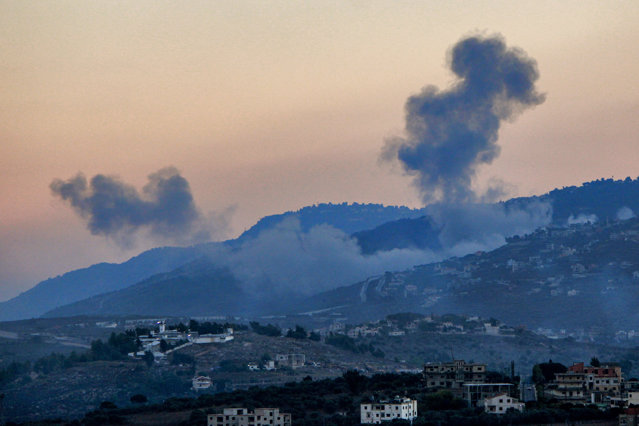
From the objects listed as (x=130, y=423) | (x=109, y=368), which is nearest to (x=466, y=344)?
(x=109, y=368)

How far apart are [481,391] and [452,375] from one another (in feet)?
23.6

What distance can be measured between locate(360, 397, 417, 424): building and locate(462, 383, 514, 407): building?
5.16 m

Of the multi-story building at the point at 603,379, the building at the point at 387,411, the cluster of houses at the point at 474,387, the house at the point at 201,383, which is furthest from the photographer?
the house at the point at 201,383

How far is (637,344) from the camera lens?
16750 centimetres

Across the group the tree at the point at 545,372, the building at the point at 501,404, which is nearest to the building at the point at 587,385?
the tree at the point at 545,372

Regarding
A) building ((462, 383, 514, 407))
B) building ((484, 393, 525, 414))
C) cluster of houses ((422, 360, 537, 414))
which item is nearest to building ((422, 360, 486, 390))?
cluster of houses ((422, 360, 537, 414))

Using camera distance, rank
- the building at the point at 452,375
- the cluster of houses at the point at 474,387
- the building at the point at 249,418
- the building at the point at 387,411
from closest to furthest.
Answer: the building at the point at 387,411 < the building at the point at 249,418 < the cluster of houses at the point at 474,387 < the building at the point at 452,375

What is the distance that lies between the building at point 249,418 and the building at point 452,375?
13.9m

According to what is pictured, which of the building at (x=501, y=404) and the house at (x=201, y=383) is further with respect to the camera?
the house at (x=201, y=383)

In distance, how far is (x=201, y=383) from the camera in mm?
113750

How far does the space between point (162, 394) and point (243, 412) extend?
35.0 m

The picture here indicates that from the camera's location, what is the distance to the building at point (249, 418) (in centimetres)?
7750

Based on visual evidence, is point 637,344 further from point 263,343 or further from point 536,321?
point 263,343

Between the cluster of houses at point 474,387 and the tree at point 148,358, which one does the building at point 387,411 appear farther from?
the tree at point 148,358
